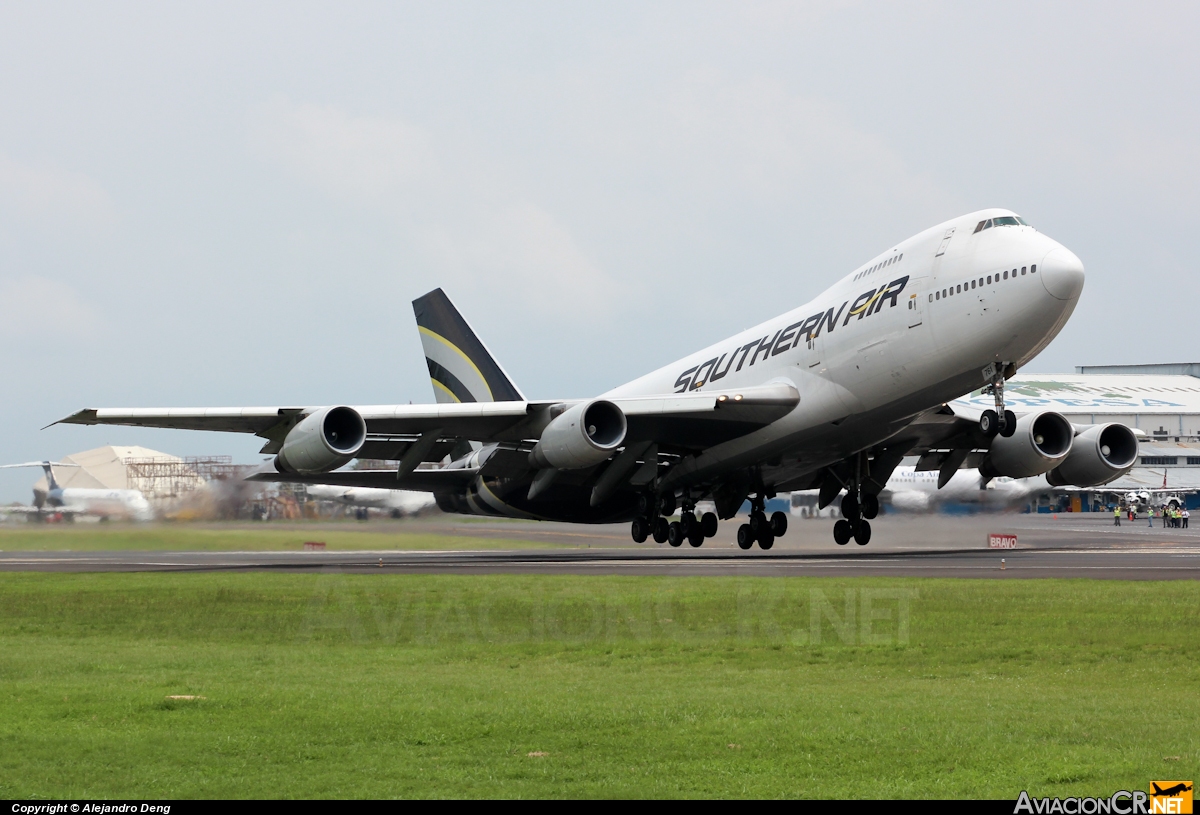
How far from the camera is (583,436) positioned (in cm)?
2922

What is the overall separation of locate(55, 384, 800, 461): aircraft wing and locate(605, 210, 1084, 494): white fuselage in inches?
22.7

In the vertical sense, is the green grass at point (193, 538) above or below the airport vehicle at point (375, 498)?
below

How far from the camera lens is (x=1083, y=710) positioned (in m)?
9.81

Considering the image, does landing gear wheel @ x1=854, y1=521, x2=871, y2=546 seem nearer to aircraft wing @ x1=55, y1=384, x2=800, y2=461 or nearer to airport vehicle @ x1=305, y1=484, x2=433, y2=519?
aircraft wing @ x1=55, y1=384, x2=800, y2=461

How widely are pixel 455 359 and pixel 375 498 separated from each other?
5.94 meters

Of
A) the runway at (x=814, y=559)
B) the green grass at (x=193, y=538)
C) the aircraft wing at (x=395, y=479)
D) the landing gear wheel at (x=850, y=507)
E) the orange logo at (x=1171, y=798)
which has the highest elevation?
the aircraft wing at (x=395, y=479)

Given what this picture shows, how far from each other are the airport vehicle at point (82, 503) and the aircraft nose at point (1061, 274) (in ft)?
80.6

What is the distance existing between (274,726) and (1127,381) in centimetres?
14466

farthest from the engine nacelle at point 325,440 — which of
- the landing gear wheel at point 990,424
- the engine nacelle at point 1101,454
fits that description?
the engine nacelle at point 1101,454

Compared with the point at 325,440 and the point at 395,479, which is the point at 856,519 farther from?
the point at 325,440

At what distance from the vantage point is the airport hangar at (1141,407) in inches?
4419

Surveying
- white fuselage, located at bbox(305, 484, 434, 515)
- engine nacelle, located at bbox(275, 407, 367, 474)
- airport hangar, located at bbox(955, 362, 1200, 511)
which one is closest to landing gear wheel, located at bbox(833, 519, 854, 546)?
white fuselage, located at bbox(305, 484, 434, 515)

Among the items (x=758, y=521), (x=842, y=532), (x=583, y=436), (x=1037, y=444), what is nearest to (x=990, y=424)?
(x=1037, y=444)

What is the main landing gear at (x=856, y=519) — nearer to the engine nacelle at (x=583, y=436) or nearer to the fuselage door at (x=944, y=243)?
the engine nacelle at (x=583, y=436)
